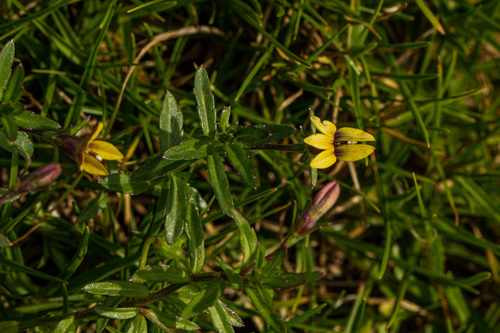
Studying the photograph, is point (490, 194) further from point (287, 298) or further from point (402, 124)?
point (287, 298)

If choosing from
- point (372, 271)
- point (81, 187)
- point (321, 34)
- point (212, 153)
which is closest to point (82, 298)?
point (81, 187)

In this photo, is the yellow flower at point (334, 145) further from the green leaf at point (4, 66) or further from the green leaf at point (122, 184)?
the green leaf at point (4, 66)

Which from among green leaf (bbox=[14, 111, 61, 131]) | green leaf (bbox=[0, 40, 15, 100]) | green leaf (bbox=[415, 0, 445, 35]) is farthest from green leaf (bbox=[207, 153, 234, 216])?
green leaf (bbox=[415, 0, 445, 35])

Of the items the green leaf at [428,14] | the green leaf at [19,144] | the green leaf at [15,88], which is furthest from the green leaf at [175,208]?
the green leaf at [428,14]

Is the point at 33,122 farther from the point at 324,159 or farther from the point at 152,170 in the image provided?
the point at 324,159

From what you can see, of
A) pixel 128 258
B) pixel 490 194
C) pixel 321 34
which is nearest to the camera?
pixel 128 258

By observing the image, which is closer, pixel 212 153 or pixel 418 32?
pixel 212 153

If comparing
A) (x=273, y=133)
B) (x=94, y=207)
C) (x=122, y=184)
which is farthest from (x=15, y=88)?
(x=273, y=133)
